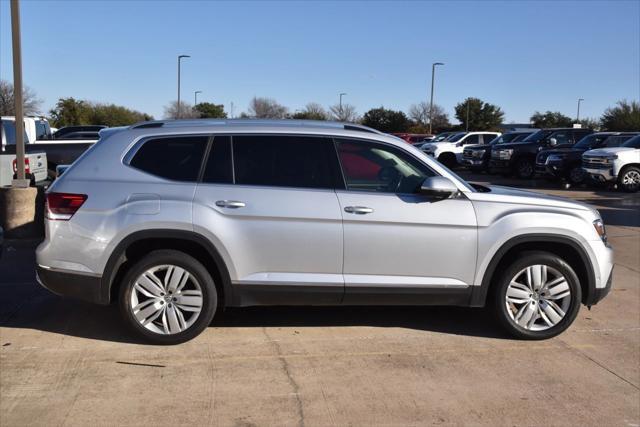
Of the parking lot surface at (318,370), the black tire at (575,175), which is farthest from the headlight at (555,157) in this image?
the parking lot surface at (318,370)

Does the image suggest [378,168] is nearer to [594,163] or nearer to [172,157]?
[172,157]

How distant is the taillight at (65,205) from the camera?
15.3 ft

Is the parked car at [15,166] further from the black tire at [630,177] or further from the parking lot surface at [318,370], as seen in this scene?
the black tire at [630,177]

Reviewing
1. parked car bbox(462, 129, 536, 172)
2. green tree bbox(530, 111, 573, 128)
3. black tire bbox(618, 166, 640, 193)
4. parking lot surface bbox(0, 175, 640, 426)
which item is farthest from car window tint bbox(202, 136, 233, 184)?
green tree bbox(530, 111, 573, 128)

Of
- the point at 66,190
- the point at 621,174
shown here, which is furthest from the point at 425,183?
the point at 621,174

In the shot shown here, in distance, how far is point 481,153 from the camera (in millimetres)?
24531

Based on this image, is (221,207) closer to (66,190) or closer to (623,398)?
(66,190)

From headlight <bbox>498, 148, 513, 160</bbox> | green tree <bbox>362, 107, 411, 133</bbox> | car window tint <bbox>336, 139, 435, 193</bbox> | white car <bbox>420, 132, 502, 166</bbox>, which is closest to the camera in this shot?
car window tint <bbox>336, 139, 435, 193</bbox>

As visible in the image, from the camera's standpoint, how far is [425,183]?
4730 mm

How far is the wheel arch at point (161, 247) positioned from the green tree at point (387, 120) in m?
58.4

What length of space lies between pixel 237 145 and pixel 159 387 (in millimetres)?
1954

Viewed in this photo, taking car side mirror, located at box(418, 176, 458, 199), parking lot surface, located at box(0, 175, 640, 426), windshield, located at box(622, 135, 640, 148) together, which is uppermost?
windshield, located at box(622, 135, 640, 148)

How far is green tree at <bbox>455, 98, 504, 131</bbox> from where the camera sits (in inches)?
2628

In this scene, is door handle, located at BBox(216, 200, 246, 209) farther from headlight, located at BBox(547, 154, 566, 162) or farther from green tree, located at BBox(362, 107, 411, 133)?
green tree, located at BBox(362, 107, 411, 133)
